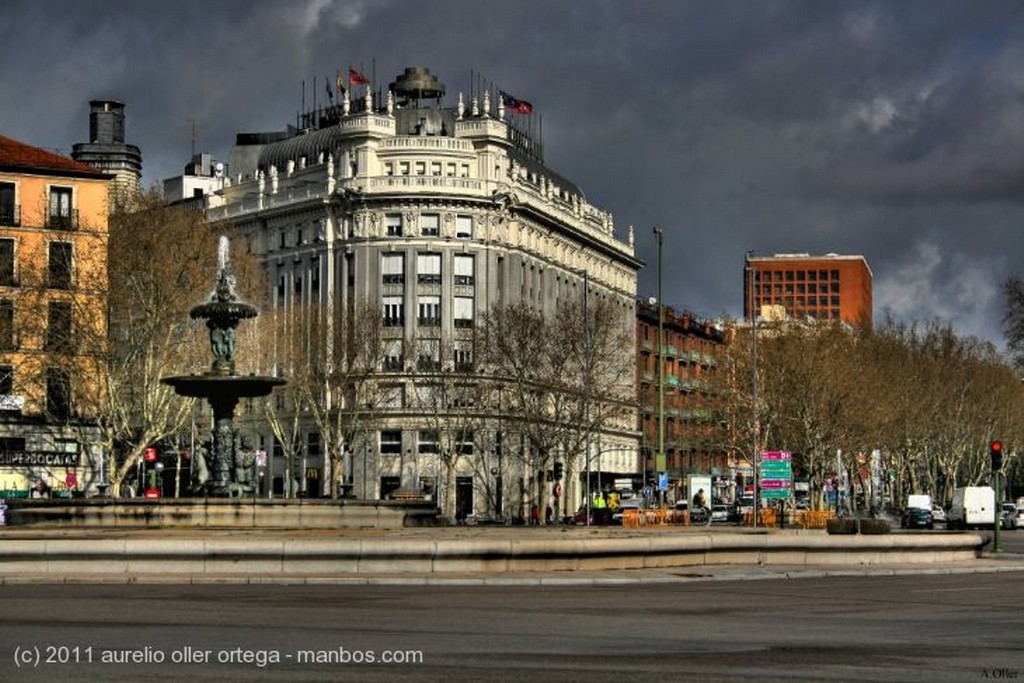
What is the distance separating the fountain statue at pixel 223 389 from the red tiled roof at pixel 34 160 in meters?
40.0

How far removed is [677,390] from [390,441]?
41.2 metres

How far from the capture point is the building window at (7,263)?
264 feet

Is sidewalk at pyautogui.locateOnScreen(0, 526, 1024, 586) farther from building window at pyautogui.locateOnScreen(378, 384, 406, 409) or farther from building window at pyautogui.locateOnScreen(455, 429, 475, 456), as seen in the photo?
building window at pyautogui.locateOnScreen(378, 384, 406, 409)

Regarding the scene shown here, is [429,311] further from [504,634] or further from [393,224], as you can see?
[504,634]

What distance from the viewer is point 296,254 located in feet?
409

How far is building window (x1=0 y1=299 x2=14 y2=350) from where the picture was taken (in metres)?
77.6

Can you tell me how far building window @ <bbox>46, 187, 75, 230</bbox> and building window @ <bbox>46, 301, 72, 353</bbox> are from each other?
897 cm

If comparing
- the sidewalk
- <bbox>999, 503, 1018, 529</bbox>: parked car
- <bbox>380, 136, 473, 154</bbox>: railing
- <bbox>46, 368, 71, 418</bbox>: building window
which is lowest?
<bbox>999, 503, 1018, 529</bbox>: parked car

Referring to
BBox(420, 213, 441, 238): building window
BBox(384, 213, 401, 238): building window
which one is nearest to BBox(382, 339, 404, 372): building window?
BBox(384, 213, 401, 238): building window

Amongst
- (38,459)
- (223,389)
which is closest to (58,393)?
(38,459)

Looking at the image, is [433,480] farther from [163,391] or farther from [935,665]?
[935,665]

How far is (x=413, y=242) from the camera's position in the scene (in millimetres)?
119125

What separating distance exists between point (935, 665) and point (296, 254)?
108 metres

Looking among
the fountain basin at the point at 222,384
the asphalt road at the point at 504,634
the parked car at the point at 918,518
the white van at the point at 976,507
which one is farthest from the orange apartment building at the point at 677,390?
the asphalt road at the point at 504,634
